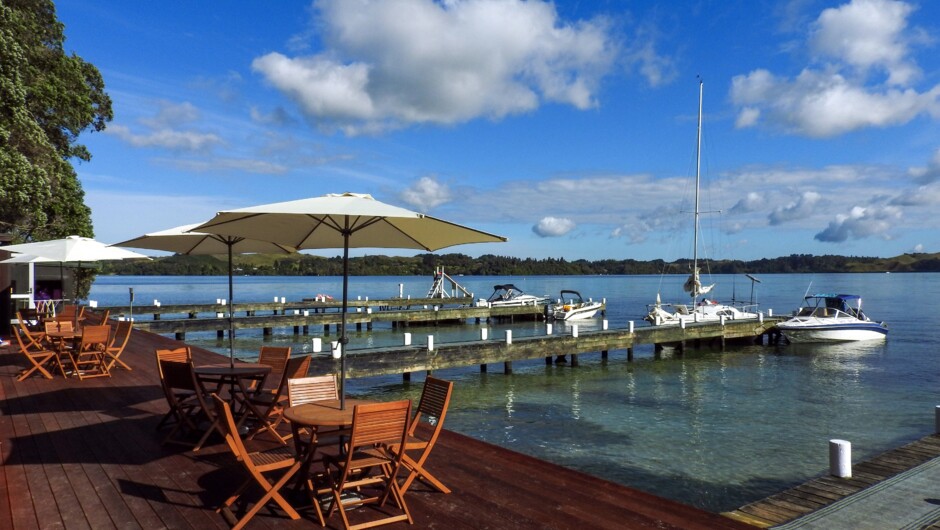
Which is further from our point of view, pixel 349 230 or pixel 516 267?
pixel 516 267

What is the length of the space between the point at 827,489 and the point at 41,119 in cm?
2743

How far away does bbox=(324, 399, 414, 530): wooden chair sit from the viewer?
4.10 meters

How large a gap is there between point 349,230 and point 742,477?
7.92 meters

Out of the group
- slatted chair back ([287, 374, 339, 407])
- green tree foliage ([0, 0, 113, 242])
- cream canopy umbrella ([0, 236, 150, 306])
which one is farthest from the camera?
green tree foliage ([0, 0, 113, 242])

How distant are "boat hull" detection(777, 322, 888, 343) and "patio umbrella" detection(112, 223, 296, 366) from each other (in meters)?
29.3

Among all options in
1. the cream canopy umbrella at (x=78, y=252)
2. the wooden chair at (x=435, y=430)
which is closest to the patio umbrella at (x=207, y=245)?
the cream canopy umbrella at (x=78, y=252)

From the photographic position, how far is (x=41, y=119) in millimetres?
22641

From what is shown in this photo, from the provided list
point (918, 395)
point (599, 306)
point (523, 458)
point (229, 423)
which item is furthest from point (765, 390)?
point (599, 306)

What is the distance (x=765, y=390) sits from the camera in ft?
60.4

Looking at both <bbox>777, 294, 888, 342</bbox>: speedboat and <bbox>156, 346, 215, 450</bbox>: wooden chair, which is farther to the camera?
<bbox>777, 294, 888, 342</bbox>: speedboat

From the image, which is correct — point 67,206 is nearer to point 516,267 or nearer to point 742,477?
point 742,477

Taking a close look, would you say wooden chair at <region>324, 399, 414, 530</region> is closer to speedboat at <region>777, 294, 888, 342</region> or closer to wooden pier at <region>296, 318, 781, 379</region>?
wooden pier at <region>296, 318, 781, 379</region>

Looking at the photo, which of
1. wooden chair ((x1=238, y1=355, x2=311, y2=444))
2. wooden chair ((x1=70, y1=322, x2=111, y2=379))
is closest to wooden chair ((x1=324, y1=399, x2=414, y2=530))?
wooden chair ((x1=238, y1=355, x2=311, y2=444))

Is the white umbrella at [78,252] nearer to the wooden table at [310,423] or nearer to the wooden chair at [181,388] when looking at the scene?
the wooden chair at [181,388]
